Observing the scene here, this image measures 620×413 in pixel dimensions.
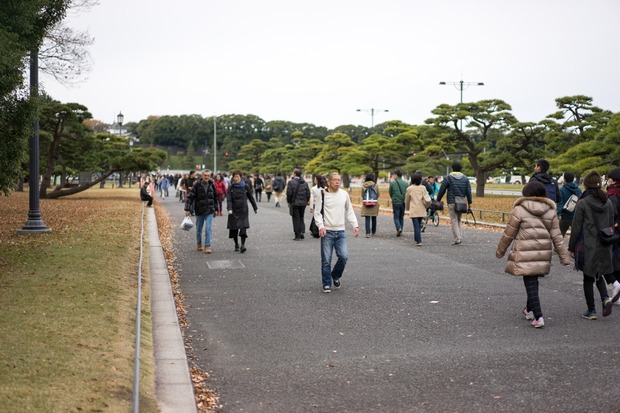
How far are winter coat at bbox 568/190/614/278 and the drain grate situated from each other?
6.20m

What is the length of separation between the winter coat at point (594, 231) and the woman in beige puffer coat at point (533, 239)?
382 mm

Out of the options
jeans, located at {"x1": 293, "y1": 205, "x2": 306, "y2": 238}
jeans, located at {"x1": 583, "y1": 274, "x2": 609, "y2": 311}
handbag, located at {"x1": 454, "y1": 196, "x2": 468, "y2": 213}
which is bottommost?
jeans, located at {"x1": 583, "y1": 274, "x2": 609, "y2": 311}

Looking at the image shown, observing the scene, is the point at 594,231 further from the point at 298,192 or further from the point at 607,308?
the point at 298,192

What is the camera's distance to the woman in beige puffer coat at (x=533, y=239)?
7.26 m

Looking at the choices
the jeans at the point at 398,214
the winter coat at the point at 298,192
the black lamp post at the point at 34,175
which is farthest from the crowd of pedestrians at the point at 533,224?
the black lamp post at the point at 34,175

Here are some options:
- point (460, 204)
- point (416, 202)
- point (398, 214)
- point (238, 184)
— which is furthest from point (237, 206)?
point (398, 214)

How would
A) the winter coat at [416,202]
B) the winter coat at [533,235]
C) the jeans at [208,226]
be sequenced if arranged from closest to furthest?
the winter coat at [533,235]
the jeans at [208,226]
the winter coat at [416,202]

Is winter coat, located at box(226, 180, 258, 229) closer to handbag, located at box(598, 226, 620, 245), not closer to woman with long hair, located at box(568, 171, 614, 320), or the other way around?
woman with long hair, located at box(568, 171, 614, 320)

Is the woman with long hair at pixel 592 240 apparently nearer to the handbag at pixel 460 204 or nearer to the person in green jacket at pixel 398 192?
the handbag at pixel 460 204

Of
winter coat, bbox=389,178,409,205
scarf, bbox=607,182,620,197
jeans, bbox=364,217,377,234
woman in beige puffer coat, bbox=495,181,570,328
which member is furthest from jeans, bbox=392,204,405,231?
woman in beige puffer coat, bbox=495,181,570,328

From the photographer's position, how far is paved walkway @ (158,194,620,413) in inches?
200

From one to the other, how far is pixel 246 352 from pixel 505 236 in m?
3.04

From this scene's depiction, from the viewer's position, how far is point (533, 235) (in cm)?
732

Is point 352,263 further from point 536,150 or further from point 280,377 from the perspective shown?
point 536,150
